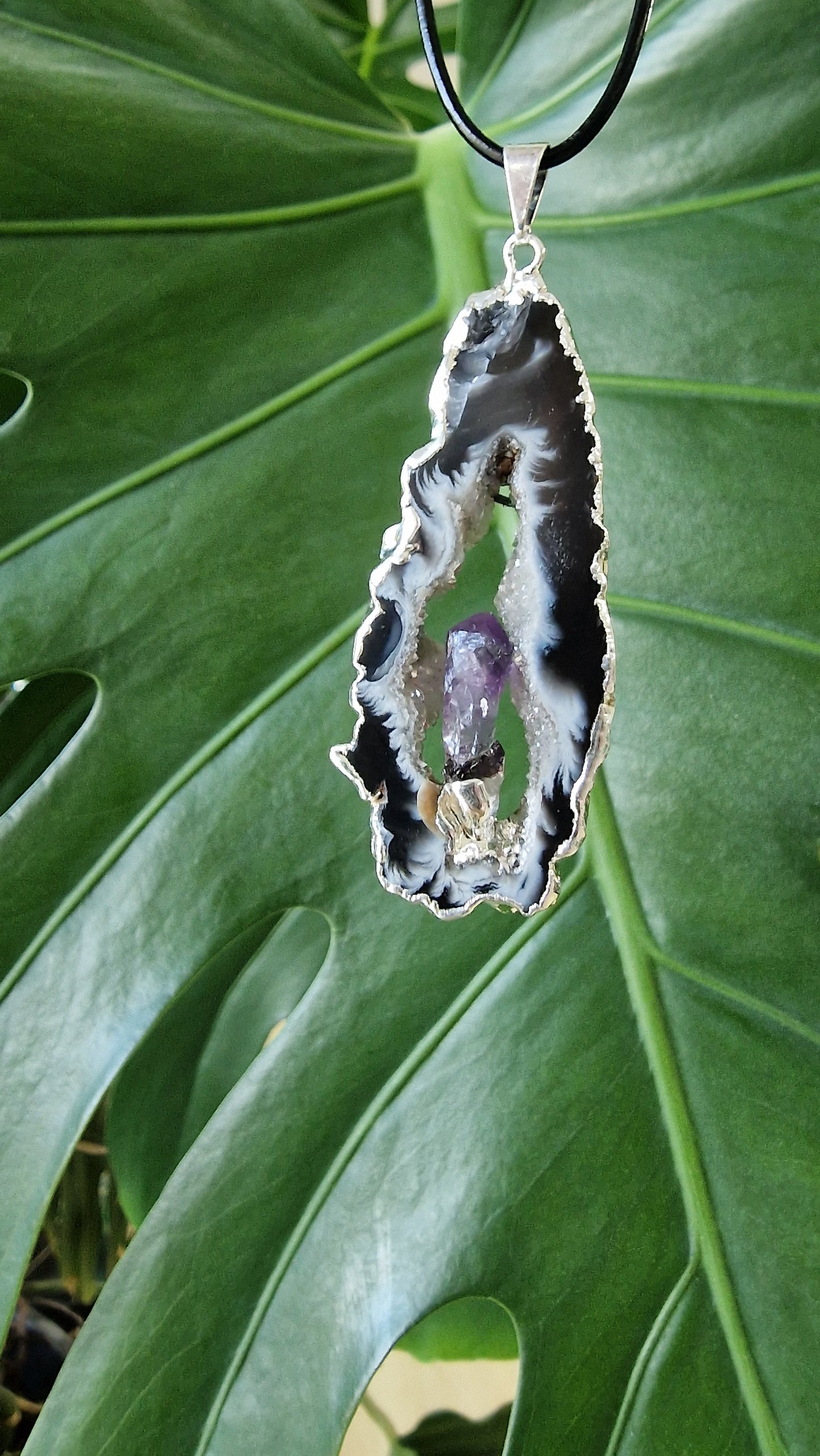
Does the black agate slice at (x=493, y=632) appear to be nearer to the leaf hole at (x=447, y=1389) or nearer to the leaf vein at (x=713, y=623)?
the leaf vein at (x=713, y=623)

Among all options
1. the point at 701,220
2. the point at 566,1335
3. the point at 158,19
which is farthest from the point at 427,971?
the point at 158,19

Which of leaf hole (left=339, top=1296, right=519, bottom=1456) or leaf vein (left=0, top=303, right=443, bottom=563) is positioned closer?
leaf vein (left=0, top=303, right=443, bottom=563)

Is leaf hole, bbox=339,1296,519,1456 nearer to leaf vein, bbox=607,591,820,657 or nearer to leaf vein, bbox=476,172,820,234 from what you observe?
leaf vein, bbox=607,591,820,657

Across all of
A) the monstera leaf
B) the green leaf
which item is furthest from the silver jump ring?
the green leaf

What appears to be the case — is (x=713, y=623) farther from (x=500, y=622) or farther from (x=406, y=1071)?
(x=406, y=1071)

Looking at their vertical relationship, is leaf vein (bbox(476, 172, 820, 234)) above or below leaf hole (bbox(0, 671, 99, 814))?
above

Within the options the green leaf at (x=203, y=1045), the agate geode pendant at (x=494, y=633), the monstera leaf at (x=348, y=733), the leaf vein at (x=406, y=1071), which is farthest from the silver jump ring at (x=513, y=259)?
the green leaf at (x=203, y=1045)
